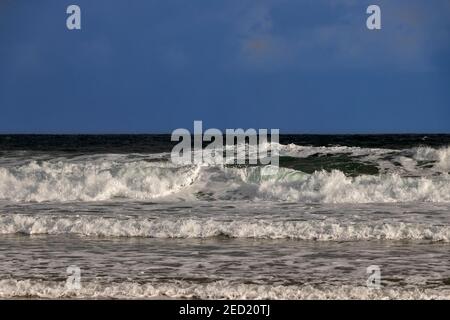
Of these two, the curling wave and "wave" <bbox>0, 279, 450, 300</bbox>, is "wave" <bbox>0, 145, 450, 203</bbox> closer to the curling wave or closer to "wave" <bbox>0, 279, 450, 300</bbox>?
the curling wave

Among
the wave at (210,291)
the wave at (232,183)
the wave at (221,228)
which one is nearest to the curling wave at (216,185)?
the wave at (232,183)

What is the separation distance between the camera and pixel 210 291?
7727mm

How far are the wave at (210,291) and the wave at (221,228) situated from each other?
3872 mm

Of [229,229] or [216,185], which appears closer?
[229,229]

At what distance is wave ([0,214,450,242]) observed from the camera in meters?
11.6

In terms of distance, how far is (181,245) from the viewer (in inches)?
437

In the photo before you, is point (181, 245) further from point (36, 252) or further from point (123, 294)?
point (123, 294)

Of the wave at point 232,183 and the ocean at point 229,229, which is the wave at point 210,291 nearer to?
the ocean at point 229,229

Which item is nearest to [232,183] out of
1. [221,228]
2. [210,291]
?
[221,228]

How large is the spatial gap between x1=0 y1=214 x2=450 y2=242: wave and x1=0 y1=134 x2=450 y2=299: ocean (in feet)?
0.09

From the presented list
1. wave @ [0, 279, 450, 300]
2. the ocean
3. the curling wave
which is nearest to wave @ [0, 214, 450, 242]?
the ocean

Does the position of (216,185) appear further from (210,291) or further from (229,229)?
(210,291)

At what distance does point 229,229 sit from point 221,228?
0.52ft

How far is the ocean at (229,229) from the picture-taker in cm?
806
